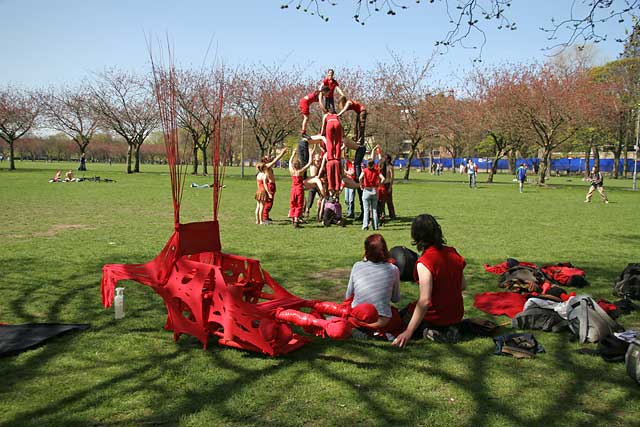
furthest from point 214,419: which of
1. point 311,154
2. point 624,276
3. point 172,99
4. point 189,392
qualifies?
point 311,154

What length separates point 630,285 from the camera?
7008mm

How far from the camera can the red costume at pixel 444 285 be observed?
16.9 ft

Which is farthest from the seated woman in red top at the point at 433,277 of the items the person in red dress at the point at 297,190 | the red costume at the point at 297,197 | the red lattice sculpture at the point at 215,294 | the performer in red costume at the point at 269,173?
the performer in red costume at the point at 269,173

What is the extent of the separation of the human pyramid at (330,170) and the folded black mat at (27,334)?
7.45 m

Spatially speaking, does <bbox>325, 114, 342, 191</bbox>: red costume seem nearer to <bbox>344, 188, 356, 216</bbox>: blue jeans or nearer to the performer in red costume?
the performer in red costume

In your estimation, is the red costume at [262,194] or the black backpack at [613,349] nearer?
the black backpack at [613,349]

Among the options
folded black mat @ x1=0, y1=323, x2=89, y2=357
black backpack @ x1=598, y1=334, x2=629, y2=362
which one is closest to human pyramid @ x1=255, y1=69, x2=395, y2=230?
folded black mat @ x1=0, y1=323, x2=89, y2=357

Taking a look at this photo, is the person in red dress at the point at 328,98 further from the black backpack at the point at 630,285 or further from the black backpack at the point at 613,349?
the black backpack at the point at 613,349

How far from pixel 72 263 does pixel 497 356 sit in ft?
22.3

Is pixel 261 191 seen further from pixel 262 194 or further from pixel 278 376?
pixel 278 376

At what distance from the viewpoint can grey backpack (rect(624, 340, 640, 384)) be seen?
4.37 m

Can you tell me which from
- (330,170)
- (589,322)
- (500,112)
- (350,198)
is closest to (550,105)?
(500,112)

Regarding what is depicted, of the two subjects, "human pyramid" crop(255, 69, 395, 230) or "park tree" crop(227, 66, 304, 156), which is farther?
"park tree" crop(227, 66, 304, 156)

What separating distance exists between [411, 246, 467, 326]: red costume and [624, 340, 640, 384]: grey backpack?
4.88ft
